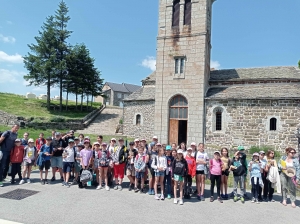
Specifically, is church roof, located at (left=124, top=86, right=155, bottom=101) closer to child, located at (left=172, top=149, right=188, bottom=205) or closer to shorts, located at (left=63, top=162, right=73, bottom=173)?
shorts, located at (left=63, top=162, right=73, bottom=173)

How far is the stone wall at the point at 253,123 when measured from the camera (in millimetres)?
15602

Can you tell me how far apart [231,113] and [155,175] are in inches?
479

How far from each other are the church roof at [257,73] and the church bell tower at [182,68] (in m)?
2.49

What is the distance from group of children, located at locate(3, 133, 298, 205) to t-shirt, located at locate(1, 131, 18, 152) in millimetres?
143

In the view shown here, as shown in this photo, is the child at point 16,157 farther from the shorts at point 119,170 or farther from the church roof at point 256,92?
the church roof at point 256,92

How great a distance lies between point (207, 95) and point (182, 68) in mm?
3081

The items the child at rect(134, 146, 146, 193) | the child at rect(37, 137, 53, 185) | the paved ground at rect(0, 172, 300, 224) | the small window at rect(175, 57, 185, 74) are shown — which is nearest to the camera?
the paved ground at rect(0, 172, 300, 224)

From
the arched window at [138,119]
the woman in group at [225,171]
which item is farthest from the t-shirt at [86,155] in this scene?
the arched window at [138,119]

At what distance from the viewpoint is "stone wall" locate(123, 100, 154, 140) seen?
69.4 ft

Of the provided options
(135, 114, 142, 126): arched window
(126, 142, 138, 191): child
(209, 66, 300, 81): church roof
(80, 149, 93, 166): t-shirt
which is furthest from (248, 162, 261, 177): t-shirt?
(135, 114, 142, 126): arched window

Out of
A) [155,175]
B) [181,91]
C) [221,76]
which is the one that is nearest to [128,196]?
[155,175]

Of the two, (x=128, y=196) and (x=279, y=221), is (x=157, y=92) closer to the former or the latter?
(x=128, y=196)

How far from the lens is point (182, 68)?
18609 mm

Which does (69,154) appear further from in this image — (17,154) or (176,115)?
(176,115)
